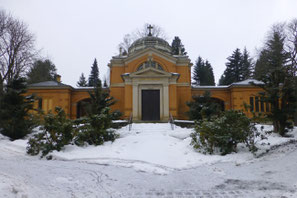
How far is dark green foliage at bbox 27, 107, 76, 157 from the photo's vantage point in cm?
879

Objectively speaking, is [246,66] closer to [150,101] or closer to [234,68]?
[234,68]

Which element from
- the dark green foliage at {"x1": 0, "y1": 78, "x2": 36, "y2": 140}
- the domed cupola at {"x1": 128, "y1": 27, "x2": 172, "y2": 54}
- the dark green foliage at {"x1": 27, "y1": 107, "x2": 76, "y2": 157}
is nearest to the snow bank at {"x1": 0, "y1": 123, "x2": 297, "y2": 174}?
the dark green foliage at {"x1": 27, "y1": 107, "x2": 76, "y2": 157}

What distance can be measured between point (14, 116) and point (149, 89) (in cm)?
1030

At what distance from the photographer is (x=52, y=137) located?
356 inches

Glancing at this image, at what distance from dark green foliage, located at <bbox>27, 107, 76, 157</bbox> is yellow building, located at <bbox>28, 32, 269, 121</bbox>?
30.5 feet

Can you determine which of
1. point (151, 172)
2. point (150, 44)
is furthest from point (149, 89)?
point (151, 172)

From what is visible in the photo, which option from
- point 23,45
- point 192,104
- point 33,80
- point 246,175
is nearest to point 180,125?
point 192,104

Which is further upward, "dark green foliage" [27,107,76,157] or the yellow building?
the yellow building

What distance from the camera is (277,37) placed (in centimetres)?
2609

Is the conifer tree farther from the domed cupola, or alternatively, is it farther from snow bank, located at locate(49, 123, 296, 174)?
snow bank, located at locate(49, 123, 296, 174)

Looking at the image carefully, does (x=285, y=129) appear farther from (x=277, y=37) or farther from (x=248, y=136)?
(x=277, y=37)

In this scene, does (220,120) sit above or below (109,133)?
above

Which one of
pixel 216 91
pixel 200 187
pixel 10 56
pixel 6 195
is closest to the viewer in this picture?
pixel 6 195

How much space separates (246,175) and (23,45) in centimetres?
2373
